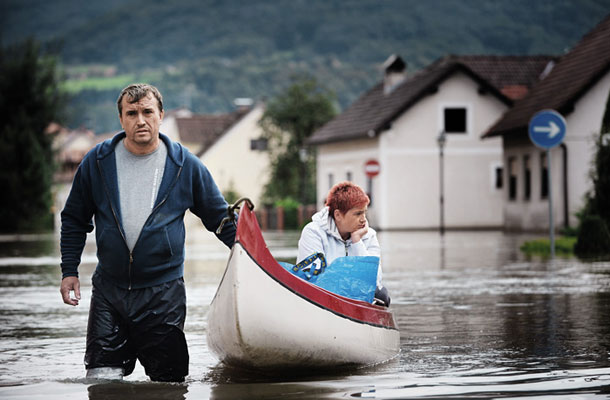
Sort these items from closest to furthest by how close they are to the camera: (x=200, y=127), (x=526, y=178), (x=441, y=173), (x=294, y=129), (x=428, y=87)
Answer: (x=526, y=178) < (x=441, y=173) < (x=428, y=87) < (x=294, y=129) < (x=200, y=127)

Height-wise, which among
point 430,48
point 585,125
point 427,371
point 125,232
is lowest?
point 427,371

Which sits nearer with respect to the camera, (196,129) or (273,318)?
(273,318)

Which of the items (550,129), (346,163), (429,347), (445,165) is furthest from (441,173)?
(429,347)

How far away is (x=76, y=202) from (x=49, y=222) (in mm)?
64388

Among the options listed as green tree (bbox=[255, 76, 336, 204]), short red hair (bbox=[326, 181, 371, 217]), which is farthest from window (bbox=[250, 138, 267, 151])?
short red hair (bbox=[326, 181, 371, 217])

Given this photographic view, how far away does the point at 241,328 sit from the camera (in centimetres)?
776

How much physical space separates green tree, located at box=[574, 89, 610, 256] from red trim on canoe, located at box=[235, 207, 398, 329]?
16.0 metres

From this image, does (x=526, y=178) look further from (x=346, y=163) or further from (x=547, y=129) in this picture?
(x=547, y=129)

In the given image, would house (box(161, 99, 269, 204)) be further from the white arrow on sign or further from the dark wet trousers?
the dark wet trousers

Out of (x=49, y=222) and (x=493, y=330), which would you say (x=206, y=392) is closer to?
(x=493, y=330)

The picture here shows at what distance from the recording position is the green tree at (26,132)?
51656mm

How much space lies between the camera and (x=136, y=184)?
7.30 metres

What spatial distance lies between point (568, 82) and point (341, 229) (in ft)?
111

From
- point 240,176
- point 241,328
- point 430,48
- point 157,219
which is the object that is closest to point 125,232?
point 157,219
